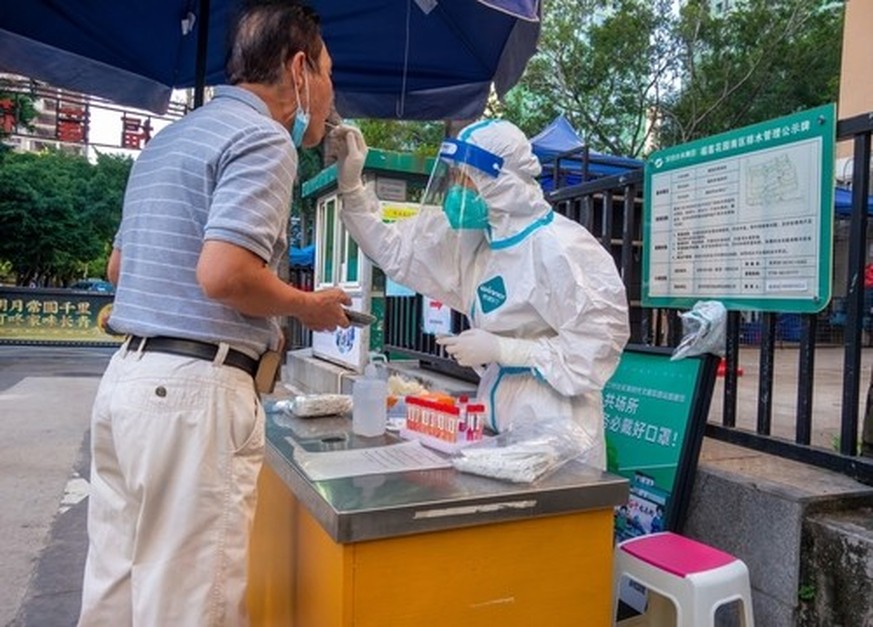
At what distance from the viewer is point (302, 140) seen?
71.1 inches

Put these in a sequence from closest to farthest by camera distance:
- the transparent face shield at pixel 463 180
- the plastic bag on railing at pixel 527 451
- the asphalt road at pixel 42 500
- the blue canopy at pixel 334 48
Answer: the plastic bag on railing at pixel 527 451, the transparent face shield at pixel 463 180, the blue canopy at pixel 334 48, the asphalt road at pixel 42 500

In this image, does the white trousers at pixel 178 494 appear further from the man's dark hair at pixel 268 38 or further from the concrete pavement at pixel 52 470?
the concrete pavement at pixel 52 470

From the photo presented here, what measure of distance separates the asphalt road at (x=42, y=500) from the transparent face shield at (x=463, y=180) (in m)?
2.25

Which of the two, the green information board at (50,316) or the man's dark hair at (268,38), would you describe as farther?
the green information board at (50,316)

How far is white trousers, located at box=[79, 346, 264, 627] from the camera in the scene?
1.38 meters

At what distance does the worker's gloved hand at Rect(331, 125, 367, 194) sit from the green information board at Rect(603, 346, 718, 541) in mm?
1175

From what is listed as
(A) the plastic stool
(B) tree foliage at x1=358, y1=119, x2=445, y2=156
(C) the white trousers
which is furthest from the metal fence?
(B) tree foliage at x1=358, y1=119, x2=445, y2=156

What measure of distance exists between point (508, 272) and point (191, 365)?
106cm

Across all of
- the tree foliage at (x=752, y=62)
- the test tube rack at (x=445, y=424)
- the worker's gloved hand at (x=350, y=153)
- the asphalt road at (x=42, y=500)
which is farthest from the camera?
the tree foliage at (x=752, y=62)

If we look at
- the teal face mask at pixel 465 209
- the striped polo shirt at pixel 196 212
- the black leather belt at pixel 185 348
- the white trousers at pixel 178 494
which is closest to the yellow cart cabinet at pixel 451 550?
the white trousers at pixel 178 494

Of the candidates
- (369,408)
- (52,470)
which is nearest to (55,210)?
(52,470)

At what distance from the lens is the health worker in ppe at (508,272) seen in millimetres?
1955

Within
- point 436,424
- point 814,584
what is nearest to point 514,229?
point 436,424

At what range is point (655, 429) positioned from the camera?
231 cm
